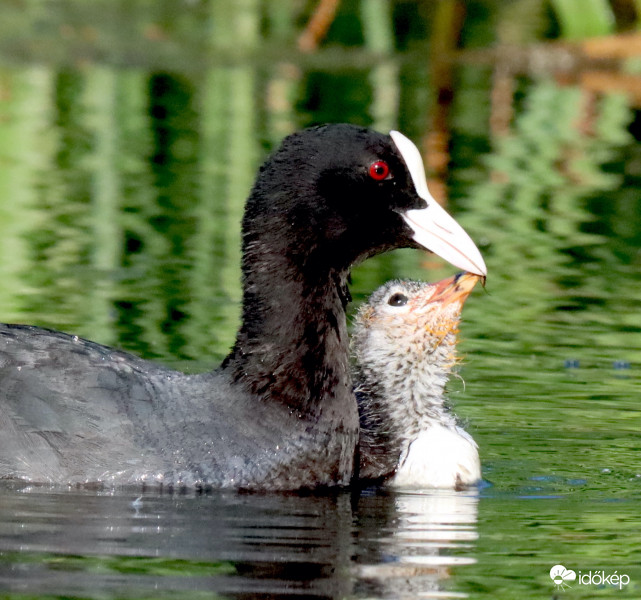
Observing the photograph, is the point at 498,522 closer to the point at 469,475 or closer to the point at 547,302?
the point at 469,475

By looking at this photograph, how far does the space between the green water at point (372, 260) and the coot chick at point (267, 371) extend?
0.35m

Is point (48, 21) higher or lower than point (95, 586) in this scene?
higher

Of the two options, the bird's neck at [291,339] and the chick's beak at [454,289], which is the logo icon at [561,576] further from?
the chick's beak at [454,289]

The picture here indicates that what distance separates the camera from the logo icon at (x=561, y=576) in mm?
5617

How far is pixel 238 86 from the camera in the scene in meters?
22.7

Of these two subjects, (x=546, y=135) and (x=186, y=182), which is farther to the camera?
(x=546, y=135)

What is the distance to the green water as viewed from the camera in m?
6.62

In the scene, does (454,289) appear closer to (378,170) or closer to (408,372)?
(408,372)

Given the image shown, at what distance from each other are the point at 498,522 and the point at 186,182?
994 cm

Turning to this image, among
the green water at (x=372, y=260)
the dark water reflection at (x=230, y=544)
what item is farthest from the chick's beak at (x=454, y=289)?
the dark water reflection at (x=230, y=544)

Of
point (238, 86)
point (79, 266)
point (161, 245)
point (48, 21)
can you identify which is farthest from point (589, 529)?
point (48, 21)

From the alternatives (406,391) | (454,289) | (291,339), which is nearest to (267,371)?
(291,339)

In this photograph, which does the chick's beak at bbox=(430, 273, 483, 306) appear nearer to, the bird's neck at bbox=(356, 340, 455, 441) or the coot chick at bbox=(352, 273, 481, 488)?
the coot chick at bbox=(352, 273, 481, 488)

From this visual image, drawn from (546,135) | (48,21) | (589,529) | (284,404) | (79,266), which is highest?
(48,21)
